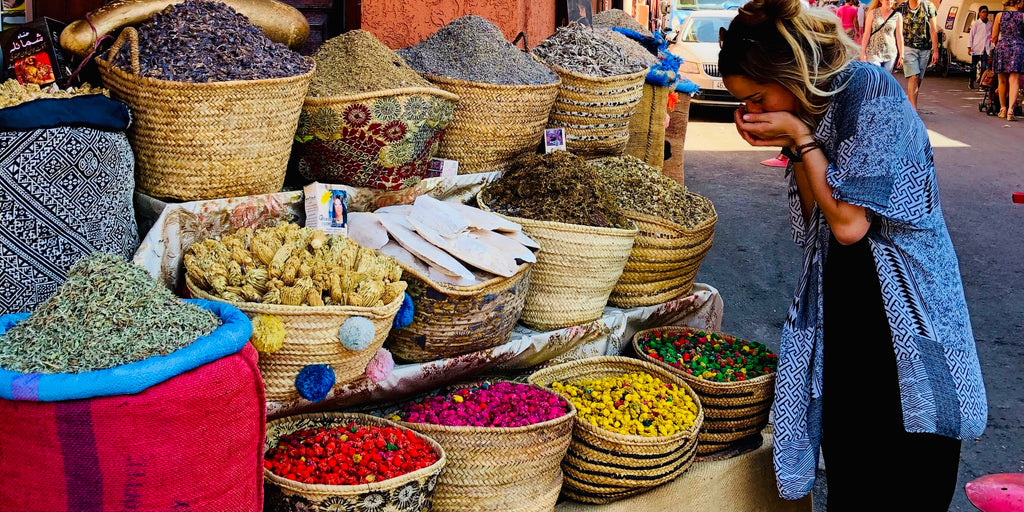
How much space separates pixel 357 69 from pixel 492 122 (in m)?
0.53

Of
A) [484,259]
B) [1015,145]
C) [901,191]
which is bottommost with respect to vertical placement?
[1015,145]

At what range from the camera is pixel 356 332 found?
1.93m

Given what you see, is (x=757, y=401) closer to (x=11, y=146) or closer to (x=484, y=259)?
(x=484, y=259)

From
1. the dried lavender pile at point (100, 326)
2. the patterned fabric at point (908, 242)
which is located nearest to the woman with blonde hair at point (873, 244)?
the patterned fabric at point (908, 242)

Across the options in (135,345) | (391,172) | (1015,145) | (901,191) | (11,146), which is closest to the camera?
(135,345)

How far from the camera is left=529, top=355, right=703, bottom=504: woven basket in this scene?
231 centimetres

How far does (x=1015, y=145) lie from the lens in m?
10.0

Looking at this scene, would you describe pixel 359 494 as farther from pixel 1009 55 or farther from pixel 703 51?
pixel 1009 55

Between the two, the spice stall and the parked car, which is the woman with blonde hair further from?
the parked car

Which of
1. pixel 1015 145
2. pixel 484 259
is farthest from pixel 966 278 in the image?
pixel 1015 145

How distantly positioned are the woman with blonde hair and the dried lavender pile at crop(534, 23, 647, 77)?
1194 mm

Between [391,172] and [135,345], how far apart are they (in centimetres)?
120

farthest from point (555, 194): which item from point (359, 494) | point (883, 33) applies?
point (883, 33)

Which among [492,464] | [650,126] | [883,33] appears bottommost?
[492,464]
